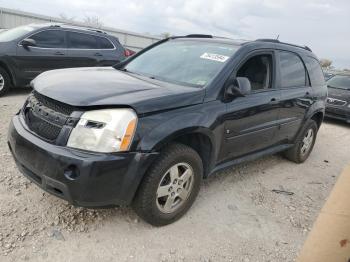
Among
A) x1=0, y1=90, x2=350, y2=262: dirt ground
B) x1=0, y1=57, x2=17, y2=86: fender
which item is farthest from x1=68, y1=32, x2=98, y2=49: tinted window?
x1=0, y1=90, x2=350, y2=262: dirt ground

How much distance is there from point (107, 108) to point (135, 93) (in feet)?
1.16

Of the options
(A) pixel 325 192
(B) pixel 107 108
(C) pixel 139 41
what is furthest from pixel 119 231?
(C) pixel 139 41

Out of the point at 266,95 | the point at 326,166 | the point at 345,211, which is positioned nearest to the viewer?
the point at 345,211

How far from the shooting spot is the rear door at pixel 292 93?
4.60 meters

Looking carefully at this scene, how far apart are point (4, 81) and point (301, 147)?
19.0 ft

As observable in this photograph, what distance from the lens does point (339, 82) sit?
11.0 meters

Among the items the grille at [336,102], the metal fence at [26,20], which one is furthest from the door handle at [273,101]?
the metal fence at [26,20]

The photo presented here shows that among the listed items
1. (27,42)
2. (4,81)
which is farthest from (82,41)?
(4,81)

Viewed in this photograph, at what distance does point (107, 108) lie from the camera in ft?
9.00

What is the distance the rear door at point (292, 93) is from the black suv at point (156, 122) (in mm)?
36

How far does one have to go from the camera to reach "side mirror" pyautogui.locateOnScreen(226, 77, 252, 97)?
3527mm

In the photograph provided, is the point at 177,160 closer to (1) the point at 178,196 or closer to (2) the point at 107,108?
(1) the point at 178,196

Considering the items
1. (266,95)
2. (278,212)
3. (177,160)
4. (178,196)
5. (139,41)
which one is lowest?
(139,41)

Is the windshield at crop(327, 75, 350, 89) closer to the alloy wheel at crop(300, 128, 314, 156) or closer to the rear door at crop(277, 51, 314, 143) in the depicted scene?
the alloy wheel at crop(300, 128, 314, 156)
